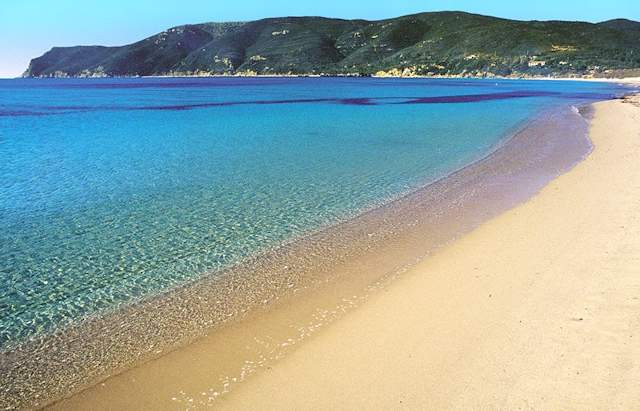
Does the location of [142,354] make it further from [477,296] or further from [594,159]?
[594,159]

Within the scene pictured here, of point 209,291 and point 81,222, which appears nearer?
point 209,291

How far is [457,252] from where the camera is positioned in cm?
1044

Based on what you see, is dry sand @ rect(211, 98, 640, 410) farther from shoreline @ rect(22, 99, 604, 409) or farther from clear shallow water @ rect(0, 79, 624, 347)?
clear shallow water @ rect(0, 79, 624, 347)

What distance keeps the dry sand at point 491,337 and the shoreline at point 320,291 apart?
0.39 meters

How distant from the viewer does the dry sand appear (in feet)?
18.4

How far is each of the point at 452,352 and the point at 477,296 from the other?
197 centimetres

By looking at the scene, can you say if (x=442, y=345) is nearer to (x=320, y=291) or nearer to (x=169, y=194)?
(x=320, y=291)

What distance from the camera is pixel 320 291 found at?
8.83 meters

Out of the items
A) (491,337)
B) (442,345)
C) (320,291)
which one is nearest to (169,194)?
(320,291)

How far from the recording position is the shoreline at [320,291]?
6.27m

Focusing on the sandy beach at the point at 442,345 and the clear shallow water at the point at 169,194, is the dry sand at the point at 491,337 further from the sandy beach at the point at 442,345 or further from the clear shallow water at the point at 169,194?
the clear shallow water at the point at 169,194

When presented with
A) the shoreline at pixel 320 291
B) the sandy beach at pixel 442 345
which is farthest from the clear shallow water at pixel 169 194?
the sandy beach at pixel 442 345

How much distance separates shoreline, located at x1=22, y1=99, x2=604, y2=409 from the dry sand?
1.29 feet

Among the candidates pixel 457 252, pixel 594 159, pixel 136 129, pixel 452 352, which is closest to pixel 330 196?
pixel 457 252
